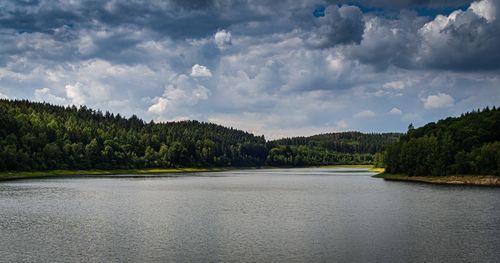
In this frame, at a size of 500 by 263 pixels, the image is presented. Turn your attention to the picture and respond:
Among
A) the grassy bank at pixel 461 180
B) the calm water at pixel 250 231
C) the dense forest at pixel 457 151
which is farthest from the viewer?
the dense forest at pixel 457 151

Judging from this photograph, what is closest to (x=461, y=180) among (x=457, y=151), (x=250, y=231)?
(x=457, y=151)

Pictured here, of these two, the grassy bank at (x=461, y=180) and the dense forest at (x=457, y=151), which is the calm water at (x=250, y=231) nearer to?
the grassy bank at (x=461, y=180)

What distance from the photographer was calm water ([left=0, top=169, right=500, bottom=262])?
38531 millimetres

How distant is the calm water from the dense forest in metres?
54.9

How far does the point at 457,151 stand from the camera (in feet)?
476

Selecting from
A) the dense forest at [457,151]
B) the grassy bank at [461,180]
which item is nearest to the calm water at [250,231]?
the grassy bank at [461,180]

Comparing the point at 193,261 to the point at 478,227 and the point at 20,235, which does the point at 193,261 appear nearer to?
the point at 20,235

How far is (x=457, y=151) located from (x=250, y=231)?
112388mm

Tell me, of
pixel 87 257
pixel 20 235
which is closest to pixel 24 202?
pixel 20 235

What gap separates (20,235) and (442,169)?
122m

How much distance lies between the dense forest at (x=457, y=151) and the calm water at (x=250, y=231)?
54907 millimetres

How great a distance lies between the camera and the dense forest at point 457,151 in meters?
132

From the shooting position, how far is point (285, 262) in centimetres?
3603

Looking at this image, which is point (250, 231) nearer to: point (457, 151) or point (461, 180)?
point (461, 180)
